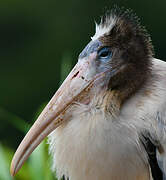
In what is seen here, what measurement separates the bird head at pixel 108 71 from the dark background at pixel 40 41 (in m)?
3.86

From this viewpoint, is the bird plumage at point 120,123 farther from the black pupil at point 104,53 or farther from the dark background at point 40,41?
the dark background at point 40,41

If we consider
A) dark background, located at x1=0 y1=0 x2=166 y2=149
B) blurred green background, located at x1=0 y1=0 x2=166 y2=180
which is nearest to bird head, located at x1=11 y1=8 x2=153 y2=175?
blurred green background, located at x1=0 y1=0 x2=166 y2=180

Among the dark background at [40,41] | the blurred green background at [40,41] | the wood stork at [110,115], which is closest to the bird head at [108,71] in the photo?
the wood stork at [110,115]

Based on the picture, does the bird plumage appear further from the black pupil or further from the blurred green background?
the blurred green background

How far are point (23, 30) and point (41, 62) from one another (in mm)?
488

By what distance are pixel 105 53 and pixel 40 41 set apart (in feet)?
14.9

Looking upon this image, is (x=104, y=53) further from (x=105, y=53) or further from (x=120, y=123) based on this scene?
A: (x=120, y=123)

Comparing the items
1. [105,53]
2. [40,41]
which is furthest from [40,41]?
[105,53]

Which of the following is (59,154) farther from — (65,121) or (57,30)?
(57,30)

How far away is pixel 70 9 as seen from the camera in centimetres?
701

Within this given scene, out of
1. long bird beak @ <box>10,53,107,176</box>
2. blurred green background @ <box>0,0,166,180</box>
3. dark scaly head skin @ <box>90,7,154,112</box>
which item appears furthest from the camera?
blurred green background @ <box>0,0,166,180</box>

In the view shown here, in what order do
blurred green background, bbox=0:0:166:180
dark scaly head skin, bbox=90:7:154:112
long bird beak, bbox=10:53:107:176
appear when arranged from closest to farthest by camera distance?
long bird beak, bbox=10:53:107:176 → dark scaly head skin, bbox=90:7:154:112 → blurred green background, bbox=0:0:166:180

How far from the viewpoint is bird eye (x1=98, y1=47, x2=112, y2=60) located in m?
2.68

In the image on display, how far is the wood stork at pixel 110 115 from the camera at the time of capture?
2572 mm
